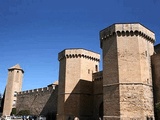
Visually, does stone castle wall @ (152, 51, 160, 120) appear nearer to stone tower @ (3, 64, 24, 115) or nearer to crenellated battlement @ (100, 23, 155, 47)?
crenellated battlement @ (100, 23, 155, 47)

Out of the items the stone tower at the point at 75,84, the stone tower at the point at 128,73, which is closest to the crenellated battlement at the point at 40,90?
the stone tower at the point at 75,84

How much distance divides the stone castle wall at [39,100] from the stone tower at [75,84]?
818cm

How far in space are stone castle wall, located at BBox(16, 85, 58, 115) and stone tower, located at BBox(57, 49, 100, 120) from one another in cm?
818

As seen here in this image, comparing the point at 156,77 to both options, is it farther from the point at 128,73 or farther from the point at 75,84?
the point at 75,84

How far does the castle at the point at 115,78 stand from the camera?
50.2 ft

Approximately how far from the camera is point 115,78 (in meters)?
16.1

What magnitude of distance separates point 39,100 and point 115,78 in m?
20.8

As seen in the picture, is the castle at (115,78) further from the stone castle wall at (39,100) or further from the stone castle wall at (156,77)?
the stone castle wall at (39,100)

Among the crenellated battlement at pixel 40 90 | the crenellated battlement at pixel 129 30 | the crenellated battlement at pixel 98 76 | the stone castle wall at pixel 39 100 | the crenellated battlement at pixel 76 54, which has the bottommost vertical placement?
the stone castle wall at pixel 39 100

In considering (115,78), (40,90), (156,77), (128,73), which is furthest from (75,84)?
(40,90)

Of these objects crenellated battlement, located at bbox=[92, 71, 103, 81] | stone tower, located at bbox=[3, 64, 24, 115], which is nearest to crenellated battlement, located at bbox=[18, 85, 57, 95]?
stone tower, located at bbox=[3, 64, 24, 115]

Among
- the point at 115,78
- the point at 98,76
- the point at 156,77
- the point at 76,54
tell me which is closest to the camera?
the point at 115,78

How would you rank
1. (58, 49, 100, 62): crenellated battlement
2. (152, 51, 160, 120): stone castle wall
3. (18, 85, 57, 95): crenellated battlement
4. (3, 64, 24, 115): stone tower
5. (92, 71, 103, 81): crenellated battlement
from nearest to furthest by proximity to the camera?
(152, 51, 160, 120): stone castle wall, (92, 71, 103, 81): crenellated battlement, (58, 49, 100, 62): crenellated battlement, (18, 85, 57, 95): crenellated battlement, (3, 64, 24, 115): stone tower

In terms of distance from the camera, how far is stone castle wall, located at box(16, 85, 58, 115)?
30505mm
